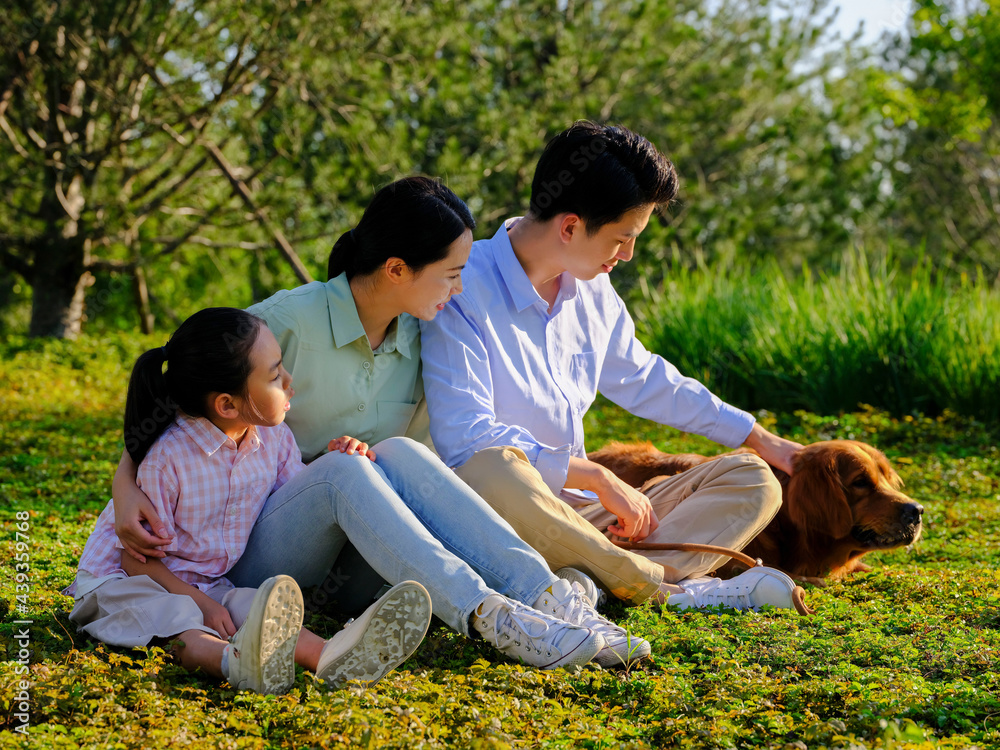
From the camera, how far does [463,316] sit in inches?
120

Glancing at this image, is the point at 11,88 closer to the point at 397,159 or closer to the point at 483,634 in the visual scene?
the point at 397,159

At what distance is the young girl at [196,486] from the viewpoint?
2.31 meters

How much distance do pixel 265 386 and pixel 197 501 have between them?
358mm

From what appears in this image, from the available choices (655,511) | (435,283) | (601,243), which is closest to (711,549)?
(655,511)

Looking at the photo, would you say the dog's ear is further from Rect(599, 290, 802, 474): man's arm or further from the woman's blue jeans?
the woman's blue jeans

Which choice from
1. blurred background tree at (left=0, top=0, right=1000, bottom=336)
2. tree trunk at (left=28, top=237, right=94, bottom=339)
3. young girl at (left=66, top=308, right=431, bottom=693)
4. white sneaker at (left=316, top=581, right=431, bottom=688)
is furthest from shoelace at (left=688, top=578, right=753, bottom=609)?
tree trunk at (left=28, top=237, right=94, bottom=339)

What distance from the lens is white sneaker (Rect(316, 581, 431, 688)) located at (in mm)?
2064

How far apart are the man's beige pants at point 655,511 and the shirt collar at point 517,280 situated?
2.09 feet

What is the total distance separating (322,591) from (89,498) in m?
Answer: 2.40

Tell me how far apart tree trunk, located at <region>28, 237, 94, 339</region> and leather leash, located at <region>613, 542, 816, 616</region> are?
8216 mm

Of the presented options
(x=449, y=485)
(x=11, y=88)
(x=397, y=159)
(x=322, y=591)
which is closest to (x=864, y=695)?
(x=449, y=485)

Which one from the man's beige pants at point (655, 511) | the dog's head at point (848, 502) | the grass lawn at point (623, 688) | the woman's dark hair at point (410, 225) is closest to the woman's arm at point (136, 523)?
the grass lawn at point (623, 688)

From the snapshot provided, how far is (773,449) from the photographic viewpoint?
349 centimetres

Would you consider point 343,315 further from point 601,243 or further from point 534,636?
point 534,636
